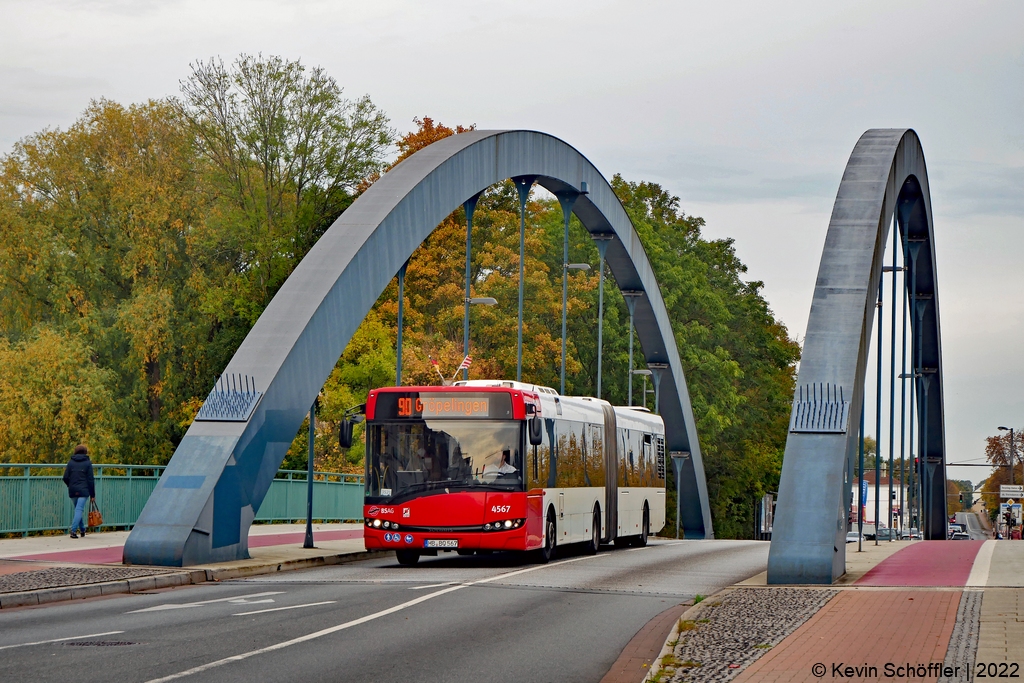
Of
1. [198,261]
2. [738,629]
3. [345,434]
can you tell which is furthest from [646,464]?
[198,261]

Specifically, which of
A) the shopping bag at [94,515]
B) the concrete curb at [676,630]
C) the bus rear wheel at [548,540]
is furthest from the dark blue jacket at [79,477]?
the concrete curb at [676,630]

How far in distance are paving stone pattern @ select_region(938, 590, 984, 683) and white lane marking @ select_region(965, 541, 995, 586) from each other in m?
2.00

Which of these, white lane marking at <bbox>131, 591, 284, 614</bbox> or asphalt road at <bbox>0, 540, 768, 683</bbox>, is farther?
white lane marking at <bbox>131, 591, 284, 614</bbox>

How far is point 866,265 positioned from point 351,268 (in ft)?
27.0

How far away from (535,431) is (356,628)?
8578mm

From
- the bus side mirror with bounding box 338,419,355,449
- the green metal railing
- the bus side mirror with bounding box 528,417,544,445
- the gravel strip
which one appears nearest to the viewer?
the gravel strip

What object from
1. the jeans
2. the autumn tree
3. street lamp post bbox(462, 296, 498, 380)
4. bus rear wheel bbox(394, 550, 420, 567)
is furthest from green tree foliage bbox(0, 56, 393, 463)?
bus rear wheel bbox(394, 550, 420, 567)

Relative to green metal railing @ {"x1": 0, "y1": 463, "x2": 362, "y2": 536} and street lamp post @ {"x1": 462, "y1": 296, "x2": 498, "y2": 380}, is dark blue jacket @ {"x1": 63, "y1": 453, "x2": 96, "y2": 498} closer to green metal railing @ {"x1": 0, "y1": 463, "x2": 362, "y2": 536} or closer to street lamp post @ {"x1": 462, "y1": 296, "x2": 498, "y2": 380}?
green metal railing @ {"x1": 0, "y1": 463, "x2": 362, "y2": 536}

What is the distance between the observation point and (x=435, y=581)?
17.8 m

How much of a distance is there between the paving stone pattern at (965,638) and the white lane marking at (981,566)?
6.55 feet

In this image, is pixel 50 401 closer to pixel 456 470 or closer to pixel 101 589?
pixel 456 470

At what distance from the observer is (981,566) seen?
18.7 metres

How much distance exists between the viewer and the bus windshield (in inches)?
804

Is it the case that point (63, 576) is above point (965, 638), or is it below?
below
